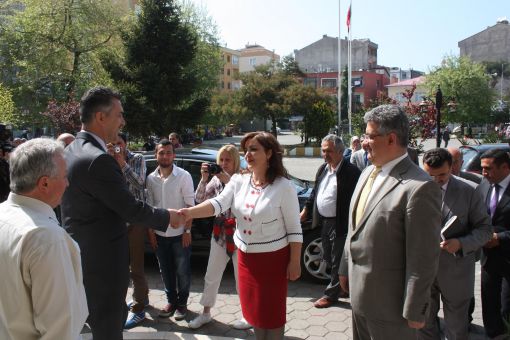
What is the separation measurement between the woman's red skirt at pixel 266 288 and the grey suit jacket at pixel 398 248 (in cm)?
69

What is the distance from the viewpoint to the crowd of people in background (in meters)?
1.89

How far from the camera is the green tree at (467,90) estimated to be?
43156 millimetres

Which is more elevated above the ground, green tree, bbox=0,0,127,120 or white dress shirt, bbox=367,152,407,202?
green tree, bbox=0,0,127,120

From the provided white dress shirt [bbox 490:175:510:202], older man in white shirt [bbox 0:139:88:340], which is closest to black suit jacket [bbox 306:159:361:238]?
white dress shirt [bbox 490:175:510:202]

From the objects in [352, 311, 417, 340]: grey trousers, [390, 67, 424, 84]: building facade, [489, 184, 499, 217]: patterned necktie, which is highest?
[390, 67, 424, 84]: building facade

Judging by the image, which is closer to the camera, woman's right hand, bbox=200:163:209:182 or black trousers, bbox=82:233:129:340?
black trousers, bbox=82:233:129:340

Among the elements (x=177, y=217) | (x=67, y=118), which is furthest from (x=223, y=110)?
(x=177, y=217)

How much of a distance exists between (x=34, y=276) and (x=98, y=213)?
109 centimetres

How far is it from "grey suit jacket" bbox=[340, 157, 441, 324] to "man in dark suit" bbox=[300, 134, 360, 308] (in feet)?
7.04

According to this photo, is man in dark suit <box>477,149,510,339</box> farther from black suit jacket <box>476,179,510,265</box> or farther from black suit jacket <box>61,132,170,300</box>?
black suit jacket <box>61,132,170,300</box>

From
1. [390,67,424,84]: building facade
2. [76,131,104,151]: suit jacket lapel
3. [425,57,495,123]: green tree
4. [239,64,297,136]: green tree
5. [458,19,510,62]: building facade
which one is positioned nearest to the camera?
[76,131,104,151]: suit jacket lapel

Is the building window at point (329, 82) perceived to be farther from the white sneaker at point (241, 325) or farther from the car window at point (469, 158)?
the white sneaker at point (241, 325)

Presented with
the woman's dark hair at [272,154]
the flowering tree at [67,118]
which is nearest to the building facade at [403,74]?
the flowering tree at [67,118]

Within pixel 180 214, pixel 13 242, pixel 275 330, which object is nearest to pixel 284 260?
pixel 275 330
